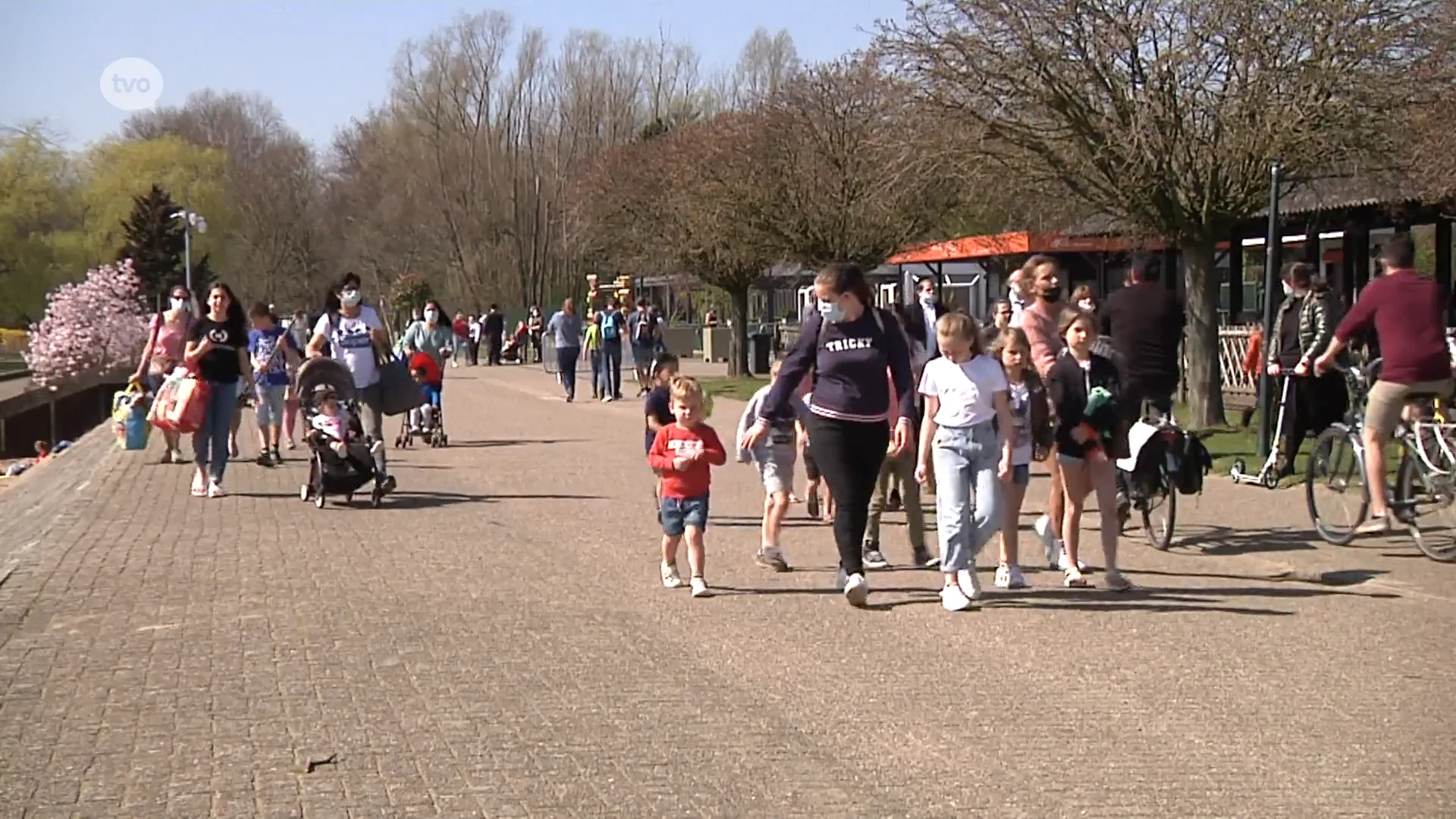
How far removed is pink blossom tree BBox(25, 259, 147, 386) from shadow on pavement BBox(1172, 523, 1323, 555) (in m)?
31.9

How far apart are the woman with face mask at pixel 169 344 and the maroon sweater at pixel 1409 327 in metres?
10.9

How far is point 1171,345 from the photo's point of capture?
1073cm

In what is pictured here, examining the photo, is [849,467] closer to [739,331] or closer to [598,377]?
[598,377]

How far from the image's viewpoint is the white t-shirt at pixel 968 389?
8586 mm

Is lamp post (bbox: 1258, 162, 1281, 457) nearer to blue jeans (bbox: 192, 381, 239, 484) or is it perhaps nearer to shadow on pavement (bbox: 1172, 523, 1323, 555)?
shadow on pavement (bbox: 1172, 523, 1323, 555)

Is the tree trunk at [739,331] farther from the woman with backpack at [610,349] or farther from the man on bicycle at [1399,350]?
the man on bicycle at [1399,350]

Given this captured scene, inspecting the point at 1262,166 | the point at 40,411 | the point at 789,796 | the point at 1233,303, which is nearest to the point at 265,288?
the point at 40,411

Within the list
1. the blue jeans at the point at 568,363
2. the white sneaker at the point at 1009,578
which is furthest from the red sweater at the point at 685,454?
the blue jeans at the point at 568,363

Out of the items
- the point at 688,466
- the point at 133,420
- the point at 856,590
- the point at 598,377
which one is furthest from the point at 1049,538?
the point at 598,377

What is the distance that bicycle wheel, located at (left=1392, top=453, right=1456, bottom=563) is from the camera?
9690 millimetres

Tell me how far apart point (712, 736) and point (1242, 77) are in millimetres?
12106

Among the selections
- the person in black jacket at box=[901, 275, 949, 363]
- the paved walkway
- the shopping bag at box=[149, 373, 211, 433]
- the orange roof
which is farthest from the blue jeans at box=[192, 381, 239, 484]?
the orange roof

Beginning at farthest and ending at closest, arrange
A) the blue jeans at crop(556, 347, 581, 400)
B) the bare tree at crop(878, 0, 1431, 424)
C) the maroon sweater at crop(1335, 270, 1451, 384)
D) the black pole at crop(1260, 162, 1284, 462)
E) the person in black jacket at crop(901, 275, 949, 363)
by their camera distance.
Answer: the blue jeans at crop(556, 347, 581, 400), the bare tree at crop(878, 0, 1431, 424), the black pole at crop(1260, 162, 1284, 462), the person in black jacket at crop(901, 275, 949, 363), the maroon sweater at crop(1335, 270, 1451, 384)

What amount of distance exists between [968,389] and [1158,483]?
2289 mm
